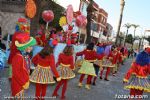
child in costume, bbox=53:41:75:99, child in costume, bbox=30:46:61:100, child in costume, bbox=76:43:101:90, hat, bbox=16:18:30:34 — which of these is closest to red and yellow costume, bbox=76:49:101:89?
child in costume, bbox=76:43:101:90

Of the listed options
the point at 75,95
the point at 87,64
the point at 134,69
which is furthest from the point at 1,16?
the point at 134,69

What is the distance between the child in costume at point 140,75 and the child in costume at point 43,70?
2.41 meters

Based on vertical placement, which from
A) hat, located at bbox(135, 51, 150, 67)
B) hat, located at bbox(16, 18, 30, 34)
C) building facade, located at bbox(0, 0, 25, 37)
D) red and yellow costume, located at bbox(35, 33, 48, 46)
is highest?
building facade, located at bbox(0, 0, 25, 37)

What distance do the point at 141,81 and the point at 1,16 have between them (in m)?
16.3

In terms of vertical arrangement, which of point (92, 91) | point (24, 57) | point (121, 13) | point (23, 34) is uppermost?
point (121, 13)

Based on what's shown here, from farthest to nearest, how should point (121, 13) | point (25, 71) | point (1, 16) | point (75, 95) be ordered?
point (121, 13)
point (1, 16)
point (75, 95)
point (25, 71)

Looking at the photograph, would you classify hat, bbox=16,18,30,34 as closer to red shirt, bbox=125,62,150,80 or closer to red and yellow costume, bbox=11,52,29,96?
red and yellow costume, bbox=11,52,29,96

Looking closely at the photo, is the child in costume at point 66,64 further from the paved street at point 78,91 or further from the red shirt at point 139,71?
the red shirt at point 139,71

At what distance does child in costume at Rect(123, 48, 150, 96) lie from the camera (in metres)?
9.22

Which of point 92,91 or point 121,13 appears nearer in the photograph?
point 92,91

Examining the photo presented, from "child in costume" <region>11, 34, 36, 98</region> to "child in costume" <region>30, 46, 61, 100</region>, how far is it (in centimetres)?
90

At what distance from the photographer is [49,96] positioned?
31.8ft

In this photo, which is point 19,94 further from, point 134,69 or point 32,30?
point 32,30

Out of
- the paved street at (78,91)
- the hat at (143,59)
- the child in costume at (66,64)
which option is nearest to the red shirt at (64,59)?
the child in costume at (66,64)
